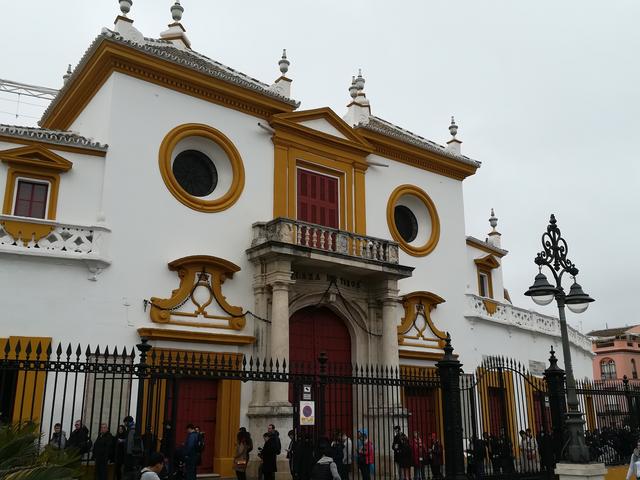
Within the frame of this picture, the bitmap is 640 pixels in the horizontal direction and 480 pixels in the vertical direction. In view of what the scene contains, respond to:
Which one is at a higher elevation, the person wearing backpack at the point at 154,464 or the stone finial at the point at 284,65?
the stone finial at the point at 284,65

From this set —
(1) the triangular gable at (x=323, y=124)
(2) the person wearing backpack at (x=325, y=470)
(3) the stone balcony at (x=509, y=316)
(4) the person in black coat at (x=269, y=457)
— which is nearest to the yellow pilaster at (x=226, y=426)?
(4) the person in black coat at (x=269, y=457)

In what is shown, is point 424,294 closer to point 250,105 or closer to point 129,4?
point 250,105

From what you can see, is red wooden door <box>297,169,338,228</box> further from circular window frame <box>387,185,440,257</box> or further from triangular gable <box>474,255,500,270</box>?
triangular gable <box>474,255,500,270</box>

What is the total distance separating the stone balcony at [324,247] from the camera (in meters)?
17.4

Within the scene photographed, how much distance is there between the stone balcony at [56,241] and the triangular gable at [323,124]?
21.9 feet

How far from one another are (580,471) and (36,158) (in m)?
13.6

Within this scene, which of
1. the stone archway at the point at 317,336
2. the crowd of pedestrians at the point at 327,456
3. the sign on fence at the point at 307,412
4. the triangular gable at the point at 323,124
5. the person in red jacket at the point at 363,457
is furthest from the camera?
the triangular gable at the point at 323,124

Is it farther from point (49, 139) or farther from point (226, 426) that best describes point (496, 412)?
point (49, 139)

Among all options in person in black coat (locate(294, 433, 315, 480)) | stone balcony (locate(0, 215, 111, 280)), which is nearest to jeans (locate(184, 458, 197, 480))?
person in black coat (locate(294, 433, 315, 480))

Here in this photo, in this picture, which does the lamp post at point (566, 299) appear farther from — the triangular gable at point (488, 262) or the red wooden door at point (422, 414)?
the triangular gable at point (488, 262)

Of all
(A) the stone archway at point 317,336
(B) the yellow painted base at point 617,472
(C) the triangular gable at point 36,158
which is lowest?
(B) the yellow painted base at point 617,472

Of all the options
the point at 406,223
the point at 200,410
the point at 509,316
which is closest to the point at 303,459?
the point at 200,410

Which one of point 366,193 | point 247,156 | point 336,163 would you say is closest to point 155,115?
point 247,156

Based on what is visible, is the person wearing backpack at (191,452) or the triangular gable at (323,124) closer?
the person wearing backpack at (191,452)
